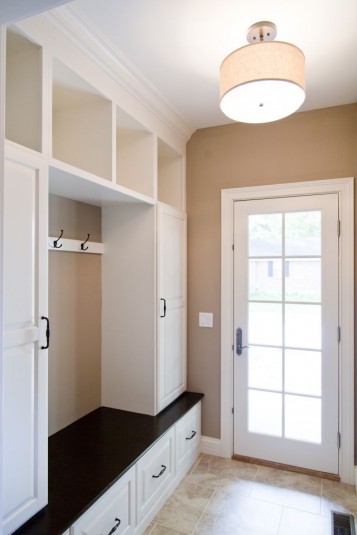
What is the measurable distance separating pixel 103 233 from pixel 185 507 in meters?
1.98

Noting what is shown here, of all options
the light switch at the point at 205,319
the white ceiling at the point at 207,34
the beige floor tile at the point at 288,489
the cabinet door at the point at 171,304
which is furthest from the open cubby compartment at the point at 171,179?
the beige floor tile at the point at 288,489

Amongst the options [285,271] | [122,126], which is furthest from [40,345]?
[285,271]

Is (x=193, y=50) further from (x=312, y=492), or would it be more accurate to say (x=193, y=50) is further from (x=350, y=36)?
(x=312, y=492)

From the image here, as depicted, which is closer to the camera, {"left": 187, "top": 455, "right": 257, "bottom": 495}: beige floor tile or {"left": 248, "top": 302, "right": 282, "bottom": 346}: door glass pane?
{"left": 187, "top": 455, "right": 257, "bottom": 495}: beige floor tile

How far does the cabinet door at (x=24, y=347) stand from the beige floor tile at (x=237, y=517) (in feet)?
3.72

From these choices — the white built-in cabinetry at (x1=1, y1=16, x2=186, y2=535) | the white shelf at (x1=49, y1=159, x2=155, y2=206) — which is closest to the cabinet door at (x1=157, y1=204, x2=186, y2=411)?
the white built-in cabinetry at (x1=1, y1=16, x2=186, y2=535)

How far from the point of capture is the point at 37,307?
4.96 feet

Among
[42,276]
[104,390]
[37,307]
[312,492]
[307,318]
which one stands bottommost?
[312,492]

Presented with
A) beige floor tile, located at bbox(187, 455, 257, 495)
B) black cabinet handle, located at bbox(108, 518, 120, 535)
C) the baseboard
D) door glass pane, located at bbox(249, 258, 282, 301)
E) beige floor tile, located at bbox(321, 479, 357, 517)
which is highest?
door glass pane, located at bbox(249, 258, 282, 301)

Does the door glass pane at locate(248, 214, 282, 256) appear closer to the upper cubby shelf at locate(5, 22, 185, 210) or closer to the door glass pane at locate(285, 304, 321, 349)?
the door glass pane at locate(285, 304, 321, 349)

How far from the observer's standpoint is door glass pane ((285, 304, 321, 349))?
105 inches

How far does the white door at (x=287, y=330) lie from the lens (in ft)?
8.61

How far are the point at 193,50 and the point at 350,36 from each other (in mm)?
835

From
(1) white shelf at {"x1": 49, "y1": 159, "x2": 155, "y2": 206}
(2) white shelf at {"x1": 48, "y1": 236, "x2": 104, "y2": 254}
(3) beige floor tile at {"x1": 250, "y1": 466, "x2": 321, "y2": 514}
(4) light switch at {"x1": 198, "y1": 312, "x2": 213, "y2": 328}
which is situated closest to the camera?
(1) white shelf at {"x1": 49, "y1": 159, "x2": 155, "y2": 206}
